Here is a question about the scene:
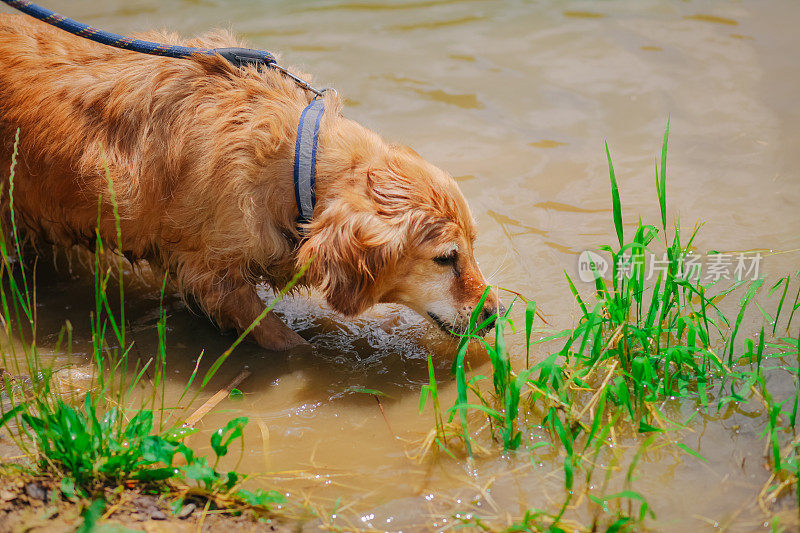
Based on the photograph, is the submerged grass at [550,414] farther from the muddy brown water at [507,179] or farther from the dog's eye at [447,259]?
the dog's eye at [447,259]

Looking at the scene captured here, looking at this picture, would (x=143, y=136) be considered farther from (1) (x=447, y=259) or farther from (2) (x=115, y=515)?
(2) (x=115, y=515)

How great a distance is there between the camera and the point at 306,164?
3.10m

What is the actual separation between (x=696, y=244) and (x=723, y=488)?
195 centimetres

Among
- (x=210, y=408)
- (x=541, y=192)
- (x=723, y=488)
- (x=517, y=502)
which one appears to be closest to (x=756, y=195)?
(x=541, y=192)

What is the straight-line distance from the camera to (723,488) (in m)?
2.55

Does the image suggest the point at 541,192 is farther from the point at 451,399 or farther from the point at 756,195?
the point at 451,399

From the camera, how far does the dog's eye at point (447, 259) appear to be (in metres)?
3.16

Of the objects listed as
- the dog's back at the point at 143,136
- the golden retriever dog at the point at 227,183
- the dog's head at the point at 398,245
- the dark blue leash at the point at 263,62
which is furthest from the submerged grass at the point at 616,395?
the dog's back at the point at 143,136

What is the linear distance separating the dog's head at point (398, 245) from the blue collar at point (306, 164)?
0.07 m

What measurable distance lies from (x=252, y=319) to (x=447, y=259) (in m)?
1.02

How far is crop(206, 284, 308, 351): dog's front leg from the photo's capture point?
344cm

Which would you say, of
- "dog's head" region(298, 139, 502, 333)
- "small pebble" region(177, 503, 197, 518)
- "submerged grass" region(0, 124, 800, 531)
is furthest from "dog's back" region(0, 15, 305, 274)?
"small pebble" region(177, 503, 197, 518)

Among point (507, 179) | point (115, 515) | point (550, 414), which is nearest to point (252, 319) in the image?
point (115, 515)

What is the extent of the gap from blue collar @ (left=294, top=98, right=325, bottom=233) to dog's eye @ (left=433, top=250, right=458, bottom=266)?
59cm
